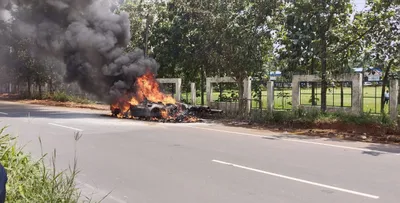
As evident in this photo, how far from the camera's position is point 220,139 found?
978 cm

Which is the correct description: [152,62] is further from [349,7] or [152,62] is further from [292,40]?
[349,7]

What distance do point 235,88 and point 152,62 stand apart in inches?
166

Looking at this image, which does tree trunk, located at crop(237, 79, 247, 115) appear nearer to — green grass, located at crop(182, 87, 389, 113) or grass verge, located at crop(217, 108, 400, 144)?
green grass, located at crop(182, 87, 389, 113)

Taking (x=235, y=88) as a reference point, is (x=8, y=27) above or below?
above

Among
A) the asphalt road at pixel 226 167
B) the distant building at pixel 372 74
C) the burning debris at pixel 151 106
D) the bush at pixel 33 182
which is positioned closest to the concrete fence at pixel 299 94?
the distant building at pixel 372 74

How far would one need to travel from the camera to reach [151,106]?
1496 centimetres

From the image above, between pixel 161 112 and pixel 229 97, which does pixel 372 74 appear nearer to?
pixel 229 97

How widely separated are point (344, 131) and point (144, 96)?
8453mm

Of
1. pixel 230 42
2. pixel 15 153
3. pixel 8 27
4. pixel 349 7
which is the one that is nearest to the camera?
pixel 15 153

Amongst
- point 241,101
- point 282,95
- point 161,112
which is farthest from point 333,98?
point 161,112

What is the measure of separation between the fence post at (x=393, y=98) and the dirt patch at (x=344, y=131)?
886 mm

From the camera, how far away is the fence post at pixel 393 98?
11375 millimetres

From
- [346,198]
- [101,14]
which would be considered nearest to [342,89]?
[346,198]

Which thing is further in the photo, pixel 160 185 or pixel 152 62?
pixel 152 62
